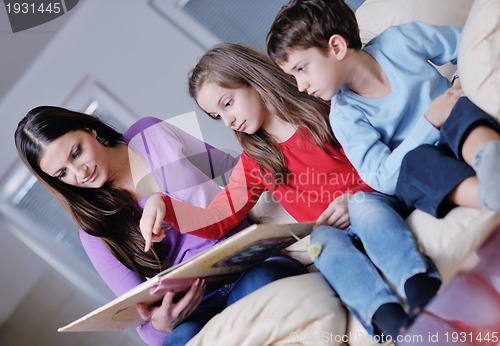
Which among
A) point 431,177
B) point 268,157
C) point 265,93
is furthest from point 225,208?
point 431,177

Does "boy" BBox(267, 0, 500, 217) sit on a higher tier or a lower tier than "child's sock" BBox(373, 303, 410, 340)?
higher

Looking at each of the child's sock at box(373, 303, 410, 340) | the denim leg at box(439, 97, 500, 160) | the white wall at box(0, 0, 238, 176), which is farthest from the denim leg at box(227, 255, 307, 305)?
the white wall at box(0, 0, 238, 176)

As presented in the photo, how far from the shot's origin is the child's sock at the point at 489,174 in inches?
29.5

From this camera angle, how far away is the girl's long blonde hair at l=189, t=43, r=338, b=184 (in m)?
1.17

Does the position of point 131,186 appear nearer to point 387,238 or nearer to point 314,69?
point 314,69

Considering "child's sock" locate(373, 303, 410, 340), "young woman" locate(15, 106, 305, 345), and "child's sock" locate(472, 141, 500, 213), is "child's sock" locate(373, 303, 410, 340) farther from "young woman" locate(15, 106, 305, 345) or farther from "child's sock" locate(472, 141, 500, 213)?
"young woman" locate(15, 106, 305, 345)

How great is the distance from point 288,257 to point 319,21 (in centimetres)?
50

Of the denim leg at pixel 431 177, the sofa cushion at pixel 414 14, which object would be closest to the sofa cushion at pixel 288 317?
the denim leg at pixel 431 177

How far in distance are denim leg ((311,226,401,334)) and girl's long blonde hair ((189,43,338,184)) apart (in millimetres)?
232

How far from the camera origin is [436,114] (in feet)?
3.06

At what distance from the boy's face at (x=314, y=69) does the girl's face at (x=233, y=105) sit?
0.15 metres

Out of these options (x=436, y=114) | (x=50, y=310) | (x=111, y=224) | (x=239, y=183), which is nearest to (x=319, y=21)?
(x=436, y=114)

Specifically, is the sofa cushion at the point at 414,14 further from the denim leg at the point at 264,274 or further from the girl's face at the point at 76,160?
the girl's face at the point at 76,160

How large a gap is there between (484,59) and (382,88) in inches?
9.2
